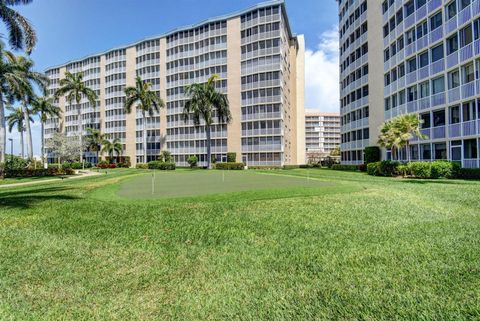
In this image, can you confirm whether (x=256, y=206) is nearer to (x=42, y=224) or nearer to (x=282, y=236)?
(x=282, y=236)

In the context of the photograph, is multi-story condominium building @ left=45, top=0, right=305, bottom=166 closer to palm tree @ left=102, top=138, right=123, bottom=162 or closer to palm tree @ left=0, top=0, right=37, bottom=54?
palm tree @ left=102, top=138, right=123, bottom=162

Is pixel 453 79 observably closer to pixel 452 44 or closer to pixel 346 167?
pixel 452 44

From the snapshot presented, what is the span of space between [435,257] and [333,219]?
333 cm

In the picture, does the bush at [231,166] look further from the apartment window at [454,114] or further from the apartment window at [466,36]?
the apartment window at [466,36]

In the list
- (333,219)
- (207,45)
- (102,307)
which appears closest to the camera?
(102,307)

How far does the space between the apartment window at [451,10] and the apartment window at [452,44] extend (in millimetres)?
2069

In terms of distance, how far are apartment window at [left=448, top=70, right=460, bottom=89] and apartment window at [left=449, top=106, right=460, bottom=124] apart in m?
2.09

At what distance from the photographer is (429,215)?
9172mm

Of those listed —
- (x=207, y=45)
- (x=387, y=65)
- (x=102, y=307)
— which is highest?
(x=207, y=45)

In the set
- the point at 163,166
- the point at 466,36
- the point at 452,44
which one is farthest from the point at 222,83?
the point at 466,36

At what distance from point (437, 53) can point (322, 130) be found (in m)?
133

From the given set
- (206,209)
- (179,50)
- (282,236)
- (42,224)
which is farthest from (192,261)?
(179,50)

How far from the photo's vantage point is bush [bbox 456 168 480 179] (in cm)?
2228

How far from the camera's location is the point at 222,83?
205ft
